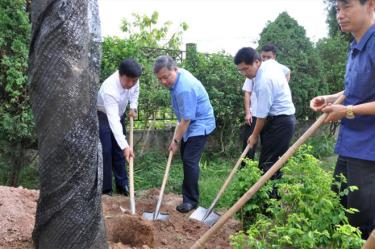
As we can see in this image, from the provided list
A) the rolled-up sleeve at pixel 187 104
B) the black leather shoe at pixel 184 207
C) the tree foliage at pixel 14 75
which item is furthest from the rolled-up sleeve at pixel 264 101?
the tree foliage at pixel 14 75

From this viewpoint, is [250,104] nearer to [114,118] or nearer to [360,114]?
[114,118]

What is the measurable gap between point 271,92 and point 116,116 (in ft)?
5.89

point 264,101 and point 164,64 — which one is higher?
point 164,64

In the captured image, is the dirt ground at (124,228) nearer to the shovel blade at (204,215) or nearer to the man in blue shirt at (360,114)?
the shovel blade at (204,215)

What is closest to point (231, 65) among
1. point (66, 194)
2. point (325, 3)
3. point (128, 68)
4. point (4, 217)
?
point (128, 68)

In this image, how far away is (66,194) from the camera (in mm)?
2424

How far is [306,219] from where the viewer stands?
2689 mm

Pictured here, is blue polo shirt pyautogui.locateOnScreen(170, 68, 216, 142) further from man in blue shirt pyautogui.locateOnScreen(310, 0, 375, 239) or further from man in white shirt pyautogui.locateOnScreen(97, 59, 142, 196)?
man in blue shirt pyautogui.locateOnScreen(310, 0, 375, 239)

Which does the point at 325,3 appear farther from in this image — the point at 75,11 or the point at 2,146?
the point at 75,11

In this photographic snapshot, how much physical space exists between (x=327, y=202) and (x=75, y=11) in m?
1.88

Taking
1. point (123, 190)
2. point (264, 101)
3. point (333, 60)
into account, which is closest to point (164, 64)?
point (264, 101)

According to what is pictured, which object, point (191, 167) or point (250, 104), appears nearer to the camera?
point (191, 167)

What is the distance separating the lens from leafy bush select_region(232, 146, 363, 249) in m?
2.51

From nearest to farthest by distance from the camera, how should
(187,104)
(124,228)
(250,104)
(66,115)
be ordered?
(66,115)
(124,228)
(187,104)
(250,104)
